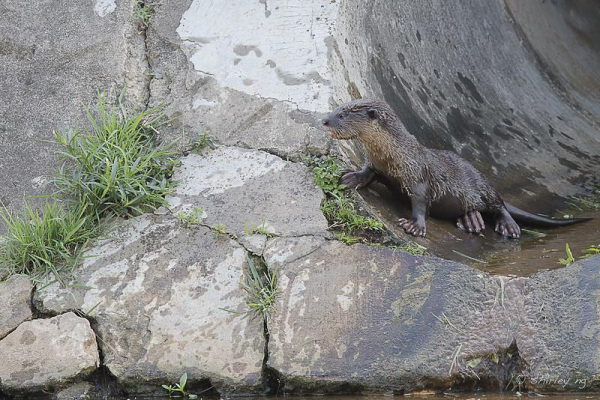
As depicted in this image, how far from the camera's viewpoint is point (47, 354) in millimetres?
4020

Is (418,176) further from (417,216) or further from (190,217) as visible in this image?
(190,217)

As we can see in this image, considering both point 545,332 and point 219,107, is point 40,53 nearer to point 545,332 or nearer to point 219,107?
point 219,107

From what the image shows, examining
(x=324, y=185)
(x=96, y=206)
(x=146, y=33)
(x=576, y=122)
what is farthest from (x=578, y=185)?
(x=96, y=206)

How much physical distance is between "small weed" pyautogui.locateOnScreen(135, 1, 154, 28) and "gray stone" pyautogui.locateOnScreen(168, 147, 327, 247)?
3.71 ft

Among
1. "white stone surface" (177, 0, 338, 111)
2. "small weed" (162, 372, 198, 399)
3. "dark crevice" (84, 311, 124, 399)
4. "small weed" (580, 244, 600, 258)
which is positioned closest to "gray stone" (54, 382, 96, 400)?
"dark crevice" (84, 311, 124, 399)

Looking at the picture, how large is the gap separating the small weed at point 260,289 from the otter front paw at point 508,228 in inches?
78.2

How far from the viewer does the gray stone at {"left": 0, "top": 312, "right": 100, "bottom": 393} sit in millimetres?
3963

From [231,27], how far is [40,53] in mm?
1125

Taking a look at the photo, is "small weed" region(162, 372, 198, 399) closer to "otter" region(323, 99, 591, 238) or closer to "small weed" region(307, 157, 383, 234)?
"small weed" region(307, 157, 383, 234)

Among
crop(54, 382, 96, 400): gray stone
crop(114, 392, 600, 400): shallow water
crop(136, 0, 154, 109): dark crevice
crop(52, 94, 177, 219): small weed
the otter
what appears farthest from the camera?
crop(136, 0, 154, 109): dark crevice

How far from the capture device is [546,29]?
28.1ft

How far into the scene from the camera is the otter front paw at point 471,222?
555 centimetres

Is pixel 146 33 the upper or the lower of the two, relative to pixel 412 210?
upper

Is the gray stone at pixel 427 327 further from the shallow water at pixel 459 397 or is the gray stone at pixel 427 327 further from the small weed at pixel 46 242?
the small weed at pixel 46 242
